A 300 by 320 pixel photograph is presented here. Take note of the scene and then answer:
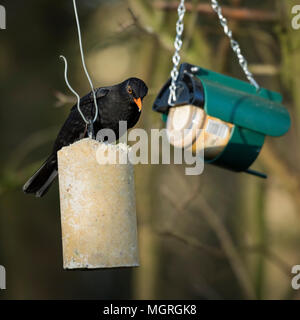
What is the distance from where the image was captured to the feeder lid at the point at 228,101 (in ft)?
12.0

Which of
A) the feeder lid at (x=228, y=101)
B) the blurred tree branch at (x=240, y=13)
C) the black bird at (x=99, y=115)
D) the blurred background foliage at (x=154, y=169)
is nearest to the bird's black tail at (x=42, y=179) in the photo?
the black bird at (x=99, y=115)

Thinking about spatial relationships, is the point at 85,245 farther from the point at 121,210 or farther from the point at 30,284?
the point at 30,284

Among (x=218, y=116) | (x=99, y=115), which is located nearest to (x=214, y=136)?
(x=218, y=116)

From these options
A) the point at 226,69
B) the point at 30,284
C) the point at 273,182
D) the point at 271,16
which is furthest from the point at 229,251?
the point at 30,284

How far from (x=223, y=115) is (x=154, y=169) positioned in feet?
8.83

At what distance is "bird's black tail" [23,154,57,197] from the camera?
3.92 metres

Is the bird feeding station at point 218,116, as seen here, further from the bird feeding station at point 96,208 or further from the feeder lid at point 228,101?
the bird feeding station at point 96,208

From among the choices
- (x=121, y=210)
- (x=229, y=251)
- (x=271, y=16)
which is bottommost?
(x=229, y=251)

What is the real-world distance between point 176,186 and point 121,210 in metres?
5.66

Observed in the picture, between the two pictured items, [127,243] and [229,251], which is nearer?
[127,243]

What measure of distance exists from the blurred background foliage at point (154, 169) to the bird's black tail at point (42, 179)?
4.43ft

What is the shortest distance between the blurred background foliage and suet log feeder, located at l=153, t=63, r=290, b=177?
4.02 ft

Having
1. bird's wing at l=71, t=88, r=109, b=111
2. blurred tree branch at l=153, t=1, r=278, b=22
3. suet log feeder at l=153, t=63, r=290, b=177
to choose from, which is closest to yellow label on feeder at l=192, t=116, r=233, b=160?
suet log feeder at l=153, t=63, r=290, b=177

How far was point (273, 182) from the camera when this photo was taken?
5.91 metres
